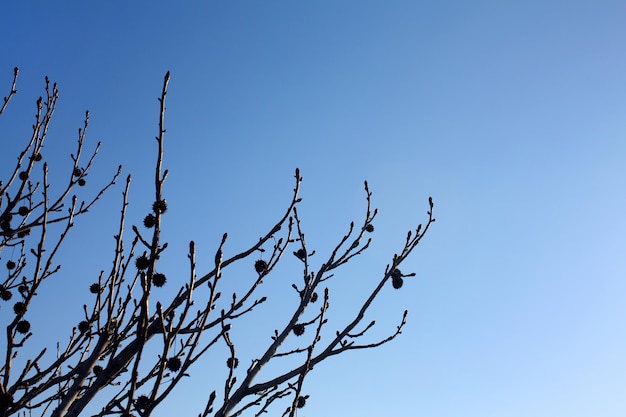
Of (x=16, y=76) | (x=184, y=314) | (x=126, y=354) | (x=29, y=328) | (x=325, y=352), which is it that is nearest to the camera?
(x=184, y=314)

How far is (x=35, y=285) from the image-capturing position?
3.76 m

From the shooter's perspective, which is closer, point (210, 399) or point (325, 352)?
point (210, 399)

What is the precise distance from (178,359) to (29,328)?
2260mm

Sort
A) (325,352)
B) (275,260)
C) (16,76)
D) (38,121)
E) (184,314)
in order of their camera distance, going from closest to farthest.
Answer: (184,314)
(325,352)
(275,260)
(38,121)
(16,76)

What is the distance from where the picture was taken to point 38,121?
5.55m

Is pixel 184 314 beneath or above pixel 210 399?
above

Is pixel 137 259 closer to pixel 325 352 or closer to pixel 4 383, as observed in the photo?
pixel 4 383

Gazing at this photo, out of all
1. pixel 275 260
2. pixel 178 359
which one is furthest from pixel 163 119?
pixel 178 359

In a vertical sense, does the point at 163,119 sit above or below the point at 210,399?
above

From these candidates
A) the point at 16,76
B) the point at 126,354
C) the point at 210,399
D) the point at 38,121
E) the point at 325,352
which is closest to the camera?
the point at 210,399

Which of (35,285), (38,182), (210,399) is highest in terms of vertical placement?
(38,182)

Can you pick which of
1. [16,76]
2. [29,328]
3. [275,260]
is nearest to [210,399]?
[275,260]

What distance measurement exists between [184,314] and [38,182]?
4.53 m

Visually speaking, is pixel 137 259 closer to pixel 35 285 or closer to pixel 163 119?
pixel 35 285
